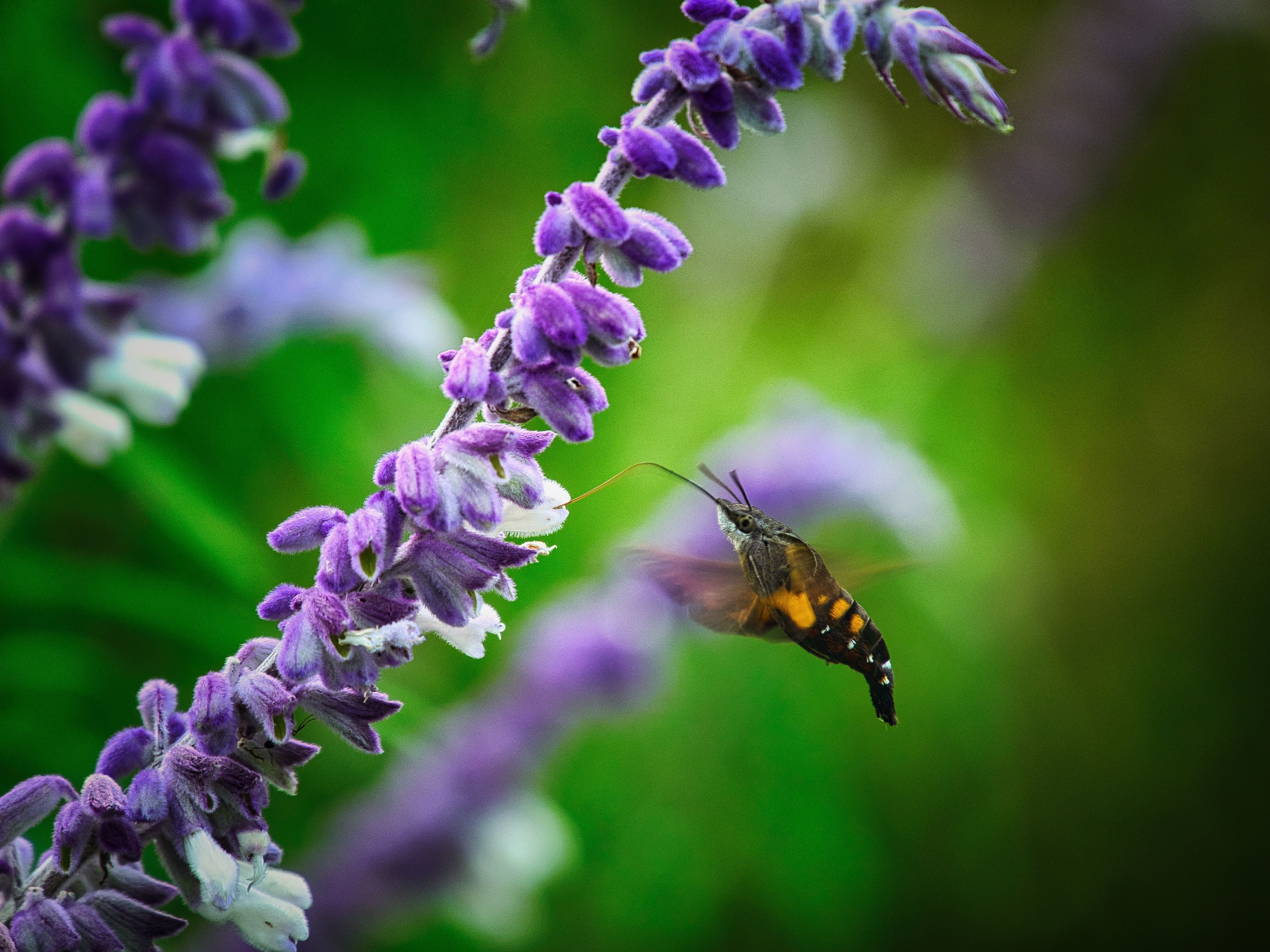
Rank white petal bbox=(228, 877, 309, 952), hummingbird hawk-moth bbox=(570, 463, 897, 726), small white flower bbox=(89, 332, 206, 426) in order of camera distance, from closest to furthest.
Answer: white petal bbox=(228, 877, 309, 952) → small white flower bbox=(89, 332, 206, 426) → hummingbird hawk-moth bbox=(570, 463, 897, 726)

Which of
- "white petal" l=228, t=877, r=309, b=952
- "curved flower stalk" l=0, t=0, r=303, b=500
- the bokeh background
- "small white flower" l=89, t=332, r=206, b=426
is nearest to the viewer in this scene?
"white petal" l=228, t=877, r=309, b=952

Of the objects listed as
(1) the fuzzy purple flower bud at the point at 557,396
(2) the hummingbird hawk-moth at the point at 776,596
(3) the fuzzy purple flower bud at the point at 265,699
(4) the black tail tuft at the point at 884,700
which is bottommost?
(3) the fuzzy purple flower bud at the point at 265,699

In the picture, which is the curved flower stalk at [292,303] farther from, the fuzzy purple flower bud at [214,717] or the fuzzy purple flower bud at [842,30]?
the fuzzy purple flower bud at [842,30]

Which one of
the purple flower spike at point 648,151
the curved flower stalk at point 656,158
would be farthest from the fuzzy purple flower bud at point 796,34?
the purple flower spike at point 648,151

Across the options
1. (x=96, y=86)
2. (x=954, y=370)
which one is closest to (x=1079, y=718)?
(x=954, y=370)

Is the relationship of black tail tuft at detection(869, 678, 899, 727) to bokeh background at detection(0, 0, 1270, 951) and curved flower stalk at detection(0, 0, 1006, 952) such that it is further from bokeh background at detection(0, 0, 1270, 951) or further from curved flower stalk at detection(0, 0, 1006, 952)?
curved flower stalk at detection(0, 0, 1006, 952)

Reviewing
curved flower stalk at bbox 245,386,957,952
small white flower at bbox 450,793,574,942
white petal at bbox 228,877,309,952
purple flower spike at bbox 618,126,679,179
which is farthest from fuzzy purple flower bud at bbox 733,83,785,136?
small white flower at bbox 450,793,574,942

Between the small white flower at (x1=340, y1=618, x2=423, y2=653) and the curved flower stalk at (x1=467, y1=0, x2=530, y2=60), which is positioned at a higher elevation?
the curved flower stalk at (x1=467, y1=0, x2=530, y2=60)

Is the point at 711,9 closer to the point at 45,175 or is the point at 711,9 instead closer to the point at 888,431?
the point at 45,175
